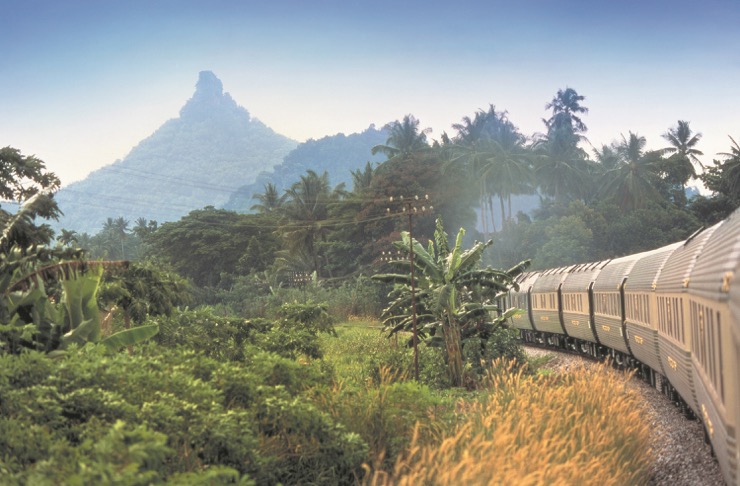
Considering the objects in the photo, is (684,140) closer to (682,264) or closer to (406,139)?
(406,139)

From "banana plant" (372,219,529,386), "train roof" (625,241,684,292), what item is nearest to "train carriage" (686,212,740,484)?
"train roof" (625,241,684,292)

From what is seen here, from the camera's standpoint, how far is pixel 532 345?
3884 cm

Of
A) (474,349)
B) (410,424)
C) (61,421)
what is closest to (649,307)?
(474,349)

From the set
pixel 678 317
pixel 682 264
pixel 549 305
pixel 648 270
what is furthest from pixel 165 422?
pixel 549 305

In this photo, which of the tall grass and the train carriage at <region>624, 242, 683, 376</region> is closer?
the tall grass

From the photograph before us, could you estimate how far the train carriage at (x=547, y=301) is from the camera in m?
32.2

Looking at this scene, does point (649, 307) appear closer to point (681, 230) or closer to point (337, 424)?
point (337, 424)

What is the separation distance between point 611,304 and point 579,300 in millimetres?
4728

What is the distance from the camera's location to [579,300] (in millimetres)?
28547

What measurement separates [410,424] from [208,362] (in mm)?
2506

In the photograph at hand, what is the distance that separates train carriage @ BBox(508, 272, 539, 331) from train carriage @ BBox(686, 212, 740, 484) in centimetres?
2521

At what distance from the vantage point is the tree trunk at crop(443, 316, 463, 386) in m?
21.2

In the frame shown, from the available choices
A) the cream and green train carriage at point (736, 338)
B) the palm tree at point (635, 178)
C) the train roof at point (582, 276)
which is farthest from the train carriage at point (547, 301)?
the palm tree at point (635, 178)

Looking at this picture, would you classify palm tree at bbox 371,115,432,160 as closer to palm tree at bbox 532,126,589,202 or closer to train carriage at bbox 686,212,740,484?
palm tree at bbox 532,126,589,202
